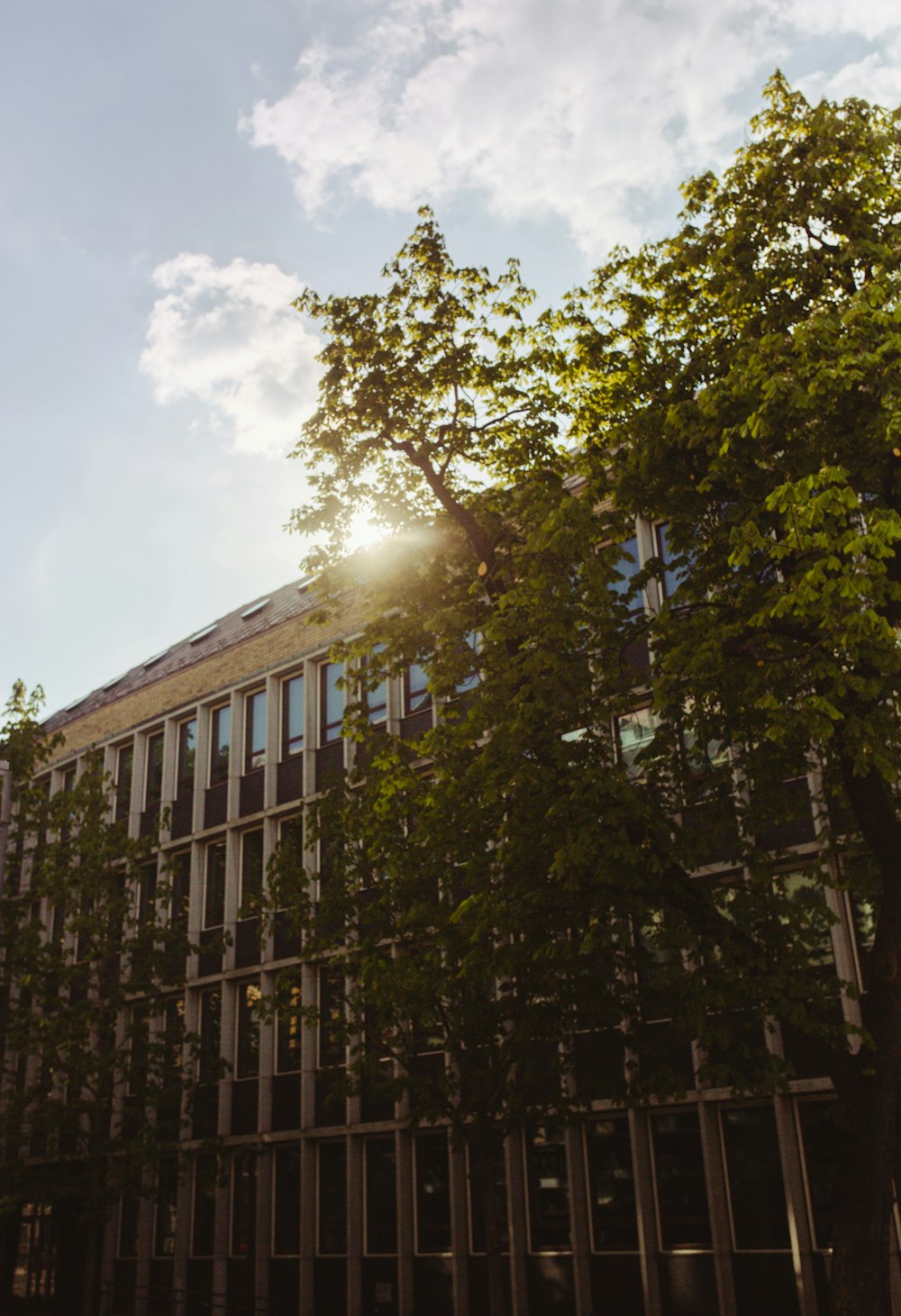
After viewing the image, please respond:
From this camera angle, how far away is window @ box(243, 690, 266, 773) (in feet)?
102

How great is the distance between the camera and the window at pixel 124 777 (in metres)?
34.0

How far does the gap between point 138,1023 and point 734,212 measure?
17.6 m

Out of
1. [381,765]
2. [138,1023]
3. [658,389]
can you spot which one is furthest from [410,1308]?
[658,389]

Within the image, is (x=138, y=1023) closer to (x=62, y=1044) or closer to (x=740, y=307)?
(x=62, y=1044)

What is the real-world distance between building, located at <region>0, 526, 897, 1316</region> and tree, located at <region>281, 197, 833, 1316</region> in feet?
5.80

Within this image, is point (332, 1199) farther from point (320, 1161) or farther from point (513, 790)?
point (513, 790)

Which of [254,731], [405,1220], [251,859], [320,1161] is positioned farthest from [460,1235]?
[254,731]

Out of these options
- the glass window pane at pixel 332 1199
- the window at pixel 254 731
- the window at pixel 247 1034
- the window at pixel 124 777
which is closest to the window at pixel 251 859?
the window at pixel 254 731

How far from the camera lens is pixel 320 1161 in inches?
1037

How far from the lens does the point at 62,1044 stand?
23.2 metres

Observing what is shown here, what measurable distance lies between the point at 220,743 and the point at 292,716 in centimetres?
267

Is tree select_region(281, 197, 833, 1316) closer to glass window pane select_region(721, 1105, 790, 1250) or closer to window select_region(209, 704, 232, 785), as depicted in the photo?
glass window pane select_region(721, 1105, 790, 1250)

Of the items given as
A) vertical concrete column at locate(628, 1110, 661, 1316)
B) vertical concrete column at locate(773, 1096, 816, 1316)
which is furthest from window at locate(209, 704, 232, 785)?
vertical concrete column at locate(773, 1096, 816, 1316)

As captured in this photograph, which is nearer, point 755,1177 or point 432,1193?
point 755,1177
